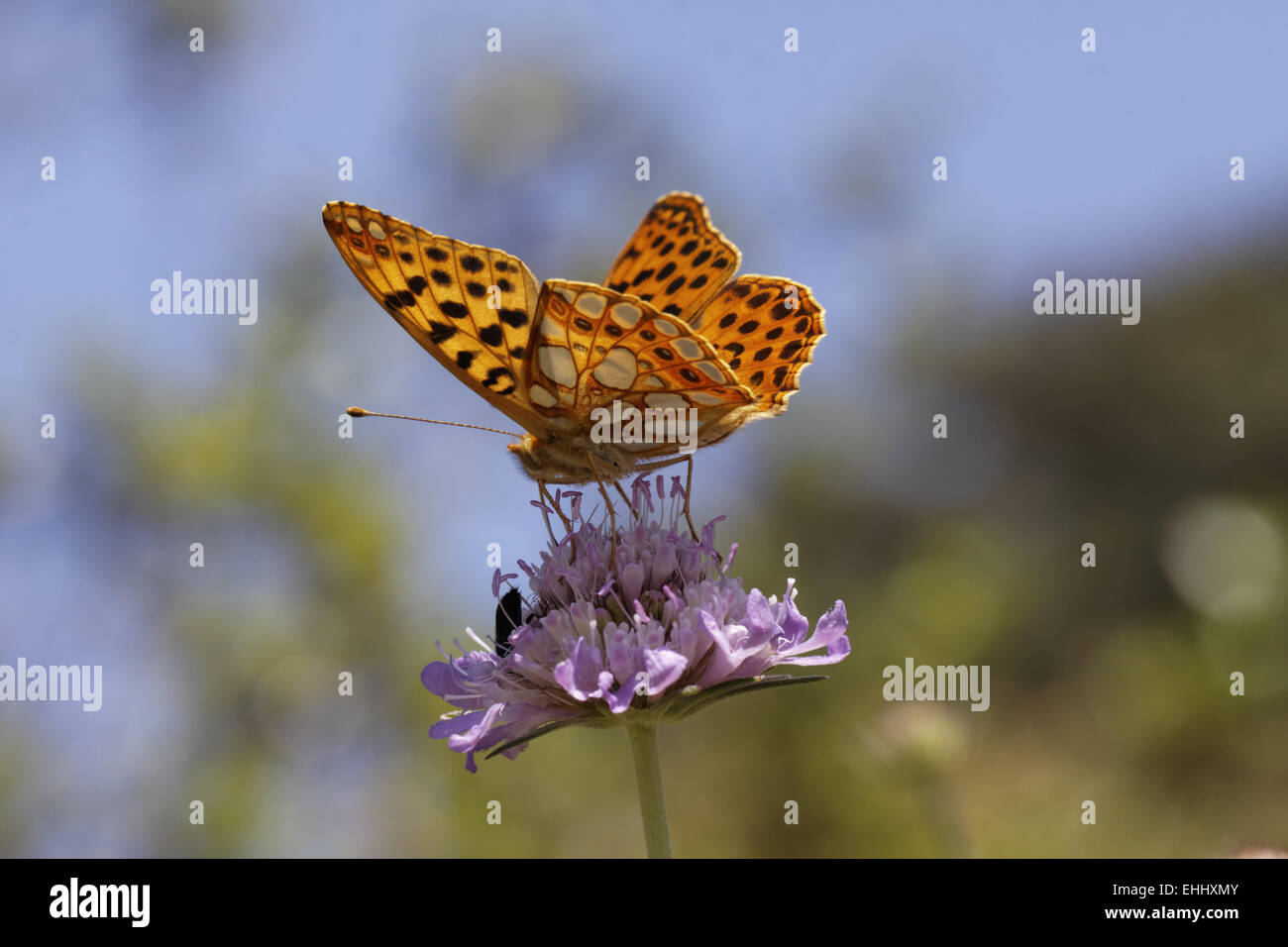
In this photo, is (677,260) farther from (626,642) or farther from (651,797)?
(651,797)

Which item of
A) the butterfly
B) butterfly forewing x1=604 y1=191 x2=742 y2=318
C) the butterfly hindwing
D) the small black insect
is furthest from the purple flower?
butterfly forewing x1=604 y1=191 x2=742 y2=318

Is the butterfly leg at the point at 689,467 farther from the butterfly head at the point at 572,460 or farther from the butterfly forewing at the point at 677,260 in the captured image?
the butterfly forewing at the point at 677,260

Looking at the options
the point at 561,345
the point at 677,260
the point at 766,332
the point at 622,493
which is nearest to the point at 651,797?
the point at 622,493

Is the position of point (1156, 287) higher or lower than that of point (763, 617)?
higher

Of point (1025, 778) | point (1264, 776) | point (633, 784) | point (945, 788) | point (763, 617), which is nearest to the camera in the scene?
point (763, 617)

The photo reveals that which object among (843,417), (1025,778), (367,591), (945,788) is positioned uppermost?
(843,417)

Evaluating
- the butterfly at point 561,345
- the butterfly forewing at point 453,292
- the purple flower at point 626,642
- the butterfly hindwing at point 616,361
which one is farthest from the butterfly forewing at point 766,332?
the butterfly forewing at point 453,292
